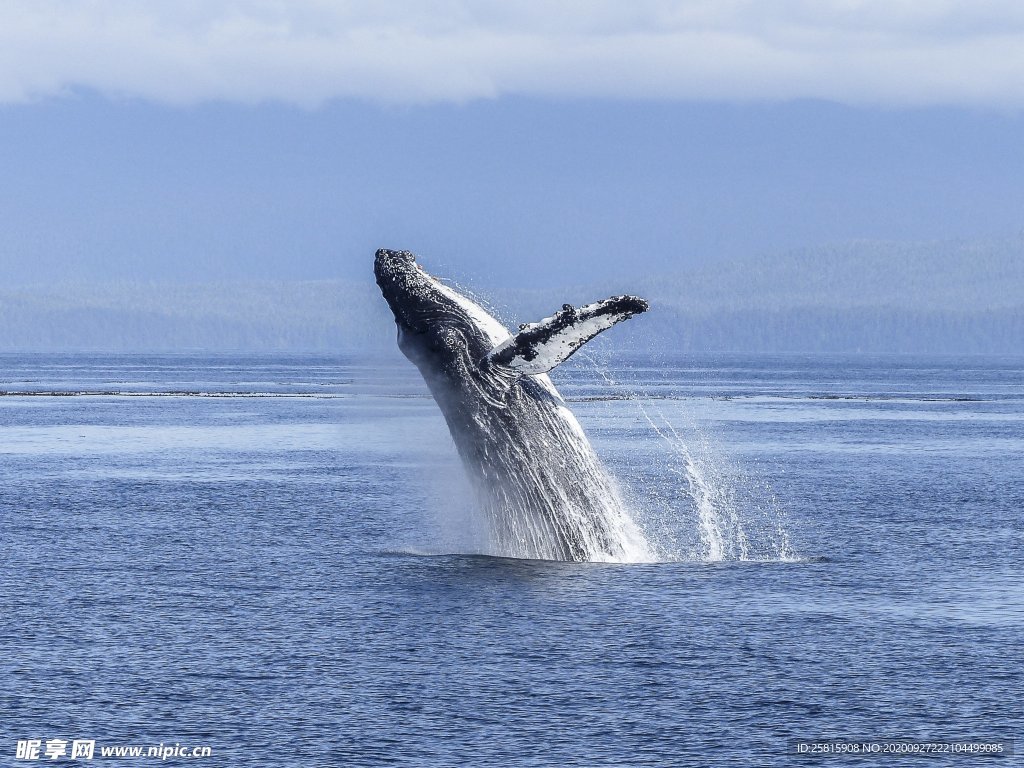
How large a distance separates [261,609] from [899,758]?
9.44 m

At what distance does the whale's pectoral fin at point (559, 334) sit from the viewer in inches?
770

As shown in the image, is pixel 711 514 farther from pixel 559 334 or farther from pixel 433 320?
pixel 559 334

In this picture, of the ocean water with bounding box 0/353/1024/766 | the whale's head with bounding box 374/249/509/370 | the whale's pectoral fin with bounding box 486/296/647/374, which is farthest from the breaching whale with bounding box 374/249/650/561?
the ocean water with bounding box 0/353/1024/766

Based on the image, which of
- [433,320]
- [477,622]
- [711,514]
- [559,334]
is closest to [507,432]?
[433,320]

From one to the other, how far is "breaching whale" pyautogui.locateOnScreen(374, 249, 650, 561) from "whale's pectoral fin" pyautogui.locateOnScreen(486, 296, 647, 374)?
503 mm

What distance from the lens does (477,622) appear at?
19.0m

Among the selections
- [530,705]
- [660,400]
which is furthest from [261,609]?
[660,400]

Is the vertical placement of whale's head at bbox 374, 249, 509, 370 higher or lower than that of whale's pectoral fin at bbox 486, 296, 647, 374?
higher

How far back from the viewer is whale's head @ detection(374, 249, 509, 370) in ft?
72.4

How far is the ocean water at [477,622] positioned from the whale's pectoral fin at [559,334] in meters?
0.77

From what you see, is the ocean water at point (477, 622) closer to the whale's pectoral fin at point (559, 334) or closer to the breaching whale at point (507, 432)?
the breaching whale at point (507, 432)

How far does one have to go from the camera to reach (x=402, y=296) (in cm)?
2244

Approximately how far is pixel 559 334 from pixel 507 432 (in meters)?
2.20

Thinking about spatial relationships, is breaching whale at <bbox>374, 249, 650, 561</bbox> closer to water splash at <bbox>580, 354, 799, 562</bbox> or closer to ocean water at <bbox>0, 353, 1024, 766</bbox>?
ocean water at <bbox>0, 353, 1024, 766</bbox>
